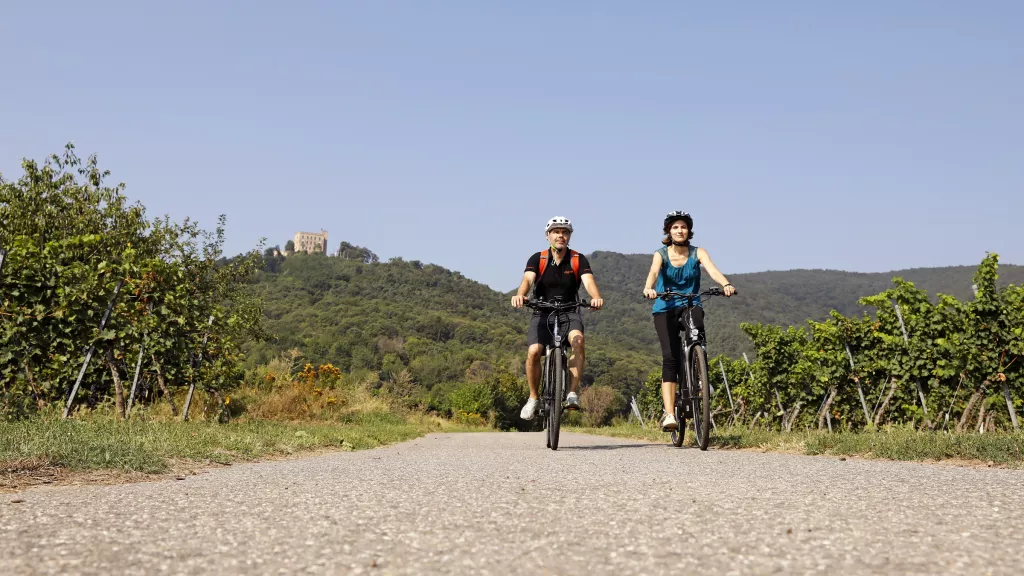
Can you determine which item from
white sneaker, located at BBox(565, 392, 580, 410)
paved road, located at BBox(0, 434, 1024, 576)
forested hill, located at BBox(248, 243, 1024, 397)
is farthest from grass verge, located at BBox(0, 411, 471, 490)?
forested hill, located at BBox(248, 243, 1024, 397)

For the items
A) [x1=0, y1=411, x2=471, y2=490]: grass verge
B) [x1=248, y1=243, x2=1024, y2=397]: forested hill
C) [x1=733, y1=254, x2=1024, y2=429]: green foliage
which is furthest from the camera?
[x1=248, y1=243, x2=1024, y2=397]: forested hill

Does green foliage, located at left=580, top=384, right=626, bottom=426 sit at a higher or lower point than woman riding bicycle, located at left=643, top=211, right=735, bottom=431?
lower

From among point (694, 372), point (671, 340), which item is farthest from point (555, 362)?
point (694, 372)

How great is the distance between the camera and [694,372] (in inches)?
313

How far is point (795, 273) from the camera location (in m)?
184

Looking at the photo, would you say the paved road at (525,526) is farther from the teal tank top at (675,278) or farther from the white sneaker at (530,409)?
the teal tank top at (675,278)

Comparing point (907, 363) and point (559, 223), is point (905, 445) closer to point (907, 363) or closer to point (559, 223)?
point (559, 223)

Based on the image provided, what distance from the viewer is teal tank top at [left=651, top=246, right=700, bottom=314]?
27.2 feet

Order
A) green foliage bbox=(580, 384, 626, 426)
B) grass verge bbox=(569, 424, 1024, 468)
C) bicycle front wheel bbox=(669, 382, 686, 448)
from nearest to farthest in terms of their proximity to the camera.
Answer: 1. grass verge bbox=(569, 424, 1024, 468)
2. bicycle front wheel bbox=(669, 382, 686, 448)
3. green foliage bbox=(580, 384, 626, 426)

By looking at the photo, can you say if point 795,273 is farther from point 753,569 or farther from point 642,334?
point 753,569

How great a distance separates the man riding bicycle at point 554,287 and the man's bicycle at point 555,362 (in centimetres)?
8

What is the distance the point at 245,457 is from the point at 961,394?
11.6 meters

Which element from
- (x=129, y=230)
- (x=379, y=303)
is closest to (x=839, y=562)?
(x=129, y=230)

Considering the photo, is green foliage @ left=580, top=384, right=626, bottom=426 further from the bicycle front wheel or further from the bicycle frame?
the bicycle frame
